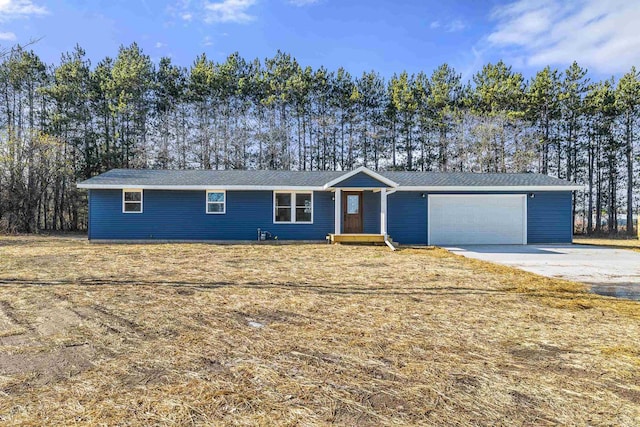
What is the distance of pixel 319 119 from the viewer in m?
27.6

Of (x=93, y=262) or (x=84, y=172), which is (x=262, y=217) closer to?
(x=93, y=262)

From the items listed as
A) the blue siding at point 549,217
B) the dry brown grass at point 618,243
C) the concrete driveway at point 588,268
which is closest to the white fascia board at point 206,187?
the concrete driveway at point 588,268

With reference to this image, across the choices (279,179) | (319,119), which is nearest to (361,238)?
(279,179)

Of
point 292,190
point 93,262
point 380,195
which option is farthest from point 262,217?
point 93,262

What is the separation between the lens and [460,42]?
1452 centimetres

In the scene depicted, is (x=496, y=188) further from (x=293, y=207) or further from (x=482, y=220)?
(x=293, y=207)

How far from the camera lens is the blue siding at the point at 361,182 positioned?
1347cm

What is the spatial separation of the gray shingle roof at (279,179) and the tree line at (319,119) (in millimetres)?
10427

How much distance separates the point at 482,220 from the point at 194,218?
11.2 m

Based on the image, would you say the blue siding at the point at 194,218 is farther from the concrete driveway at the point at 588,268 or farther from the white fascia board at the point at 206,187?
the concrete driveway at the point at 588,268

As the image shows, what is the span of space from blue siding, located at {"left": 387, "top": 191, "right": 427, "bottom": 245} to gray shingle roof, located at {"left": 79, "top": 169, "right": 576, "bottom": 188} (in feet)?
1.80

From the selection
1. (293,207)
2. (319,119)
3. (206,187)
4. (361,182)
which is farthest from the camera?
(319,119)

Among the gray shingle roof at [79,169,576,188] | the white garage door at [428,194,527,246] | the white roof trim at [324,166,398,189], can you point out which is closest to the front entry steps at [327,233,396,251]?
the white roof trim at [324,166,398,189]

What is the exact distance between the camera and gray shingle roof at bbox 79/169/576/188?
14109mm
